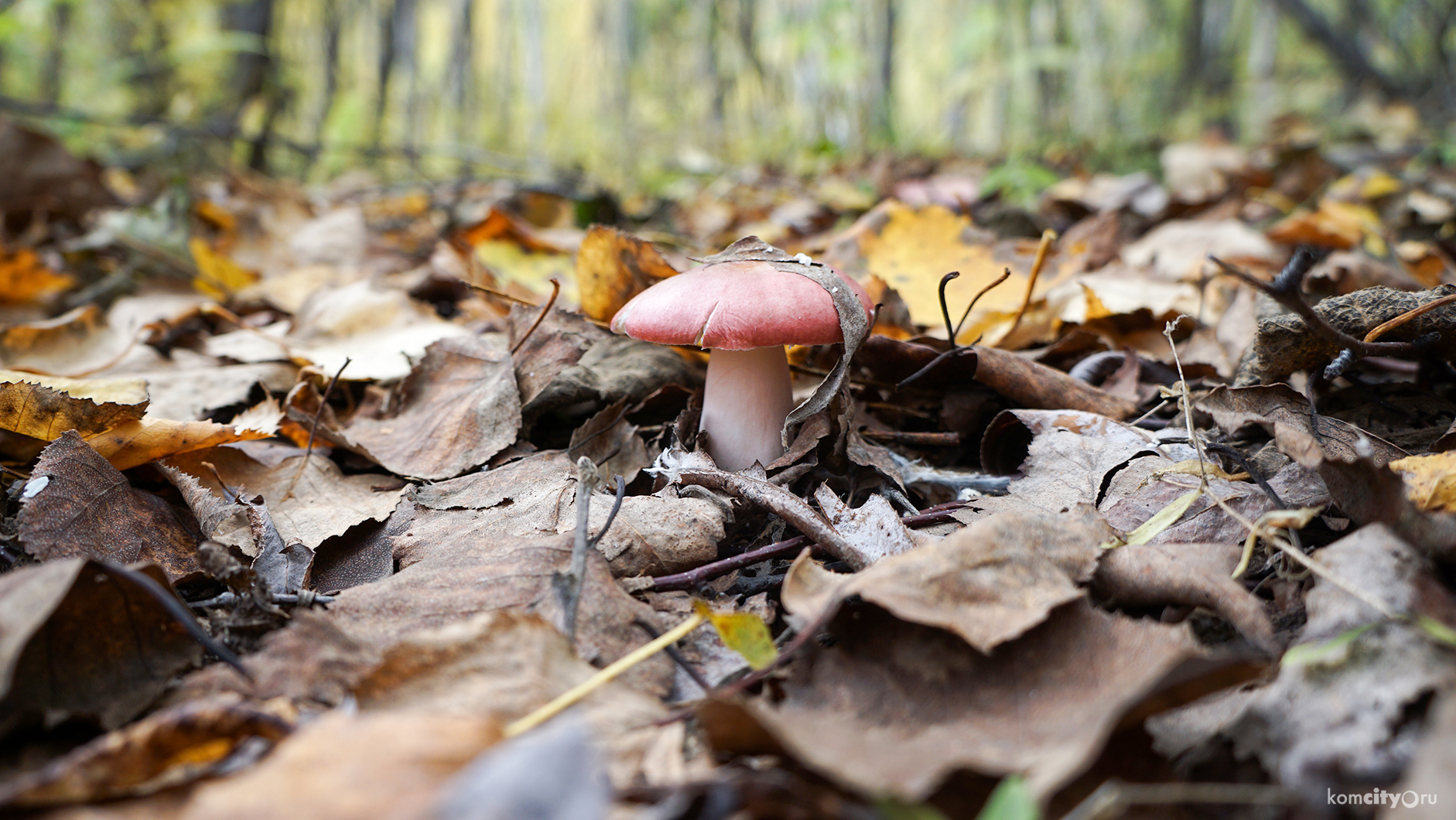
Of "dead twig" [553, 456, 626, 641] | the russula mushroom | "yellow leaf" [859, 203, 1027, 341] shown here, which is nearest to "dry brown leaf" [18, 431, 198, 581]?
"dead twig" [553, 456, 626, 641]

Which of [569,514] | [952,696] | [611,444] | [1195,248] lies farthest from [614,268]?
[1195,248]

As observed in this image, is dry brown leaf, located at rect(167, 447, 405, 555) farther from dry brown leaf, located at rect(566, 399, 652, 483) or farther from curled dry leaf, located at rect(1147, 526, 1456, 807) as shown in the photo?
curled dry leaf, located at rect(1147, 526, 1456, 807)

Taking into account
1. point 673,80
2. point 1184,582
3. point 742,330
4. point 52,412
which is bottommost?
point 1184,582

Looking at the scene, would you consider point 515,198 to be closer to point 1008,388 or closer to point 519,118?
point 1008,388

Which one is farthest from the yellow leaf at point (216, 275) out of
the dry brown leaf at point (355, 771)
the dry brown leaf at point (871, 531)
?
the dry brown leaf at point (355, 771)

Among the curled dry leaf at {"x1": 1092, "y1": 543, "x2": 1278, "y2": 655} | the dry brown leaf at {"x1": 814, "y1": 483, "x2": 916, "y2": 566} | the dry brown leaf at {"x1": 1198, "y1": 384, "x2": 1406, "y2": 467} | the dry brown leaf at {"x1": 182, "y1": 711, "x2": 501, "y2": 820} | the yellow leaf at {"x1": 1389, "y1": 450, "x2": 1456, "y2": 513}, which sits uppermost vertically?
the dry brown leaf at {"x1": 182, "y1": 711, "x2": 501, "y2": 820}

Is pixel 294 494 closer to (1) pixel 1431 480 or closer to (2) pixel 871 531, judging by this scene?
(2) pixel 871 531
